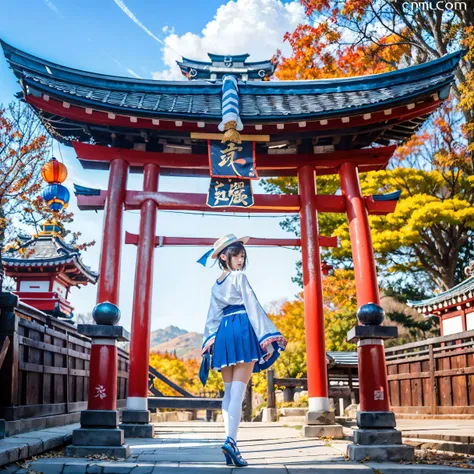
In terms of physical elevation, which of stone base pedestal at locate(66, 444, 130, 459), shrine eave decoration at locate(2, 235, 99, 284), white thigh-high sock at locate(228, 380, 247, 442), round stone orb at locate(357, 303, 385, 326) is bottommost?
stone base pedestal at locate(66, 444, 130, 459)

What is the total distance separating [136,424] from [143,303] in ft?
6.30

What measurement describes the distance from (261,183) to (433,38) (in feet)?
28.4

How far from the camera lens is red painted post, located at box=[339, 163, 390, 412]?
5.73m

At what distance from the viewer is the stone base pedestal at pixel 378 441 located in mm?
5195

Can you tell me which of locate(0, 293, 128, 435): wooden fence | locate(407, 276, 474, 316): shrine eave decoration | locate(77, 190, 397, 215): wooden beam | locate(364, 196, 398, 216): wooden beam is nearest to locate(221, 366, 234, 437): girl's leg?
locate(0, 293, 128, 435): wooden fence

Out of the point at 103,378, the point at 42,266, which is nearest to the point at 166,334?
the point at 42,266

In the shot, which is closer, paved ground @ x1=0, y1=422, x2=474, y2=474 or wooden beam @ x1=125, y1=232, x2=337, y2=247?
paved ground @ x1=0, y1=422, x2=474, y2=474

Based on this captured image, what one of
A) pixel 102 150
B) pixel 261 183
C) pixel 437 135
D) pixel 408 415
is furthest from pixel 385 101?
pixel 261 183

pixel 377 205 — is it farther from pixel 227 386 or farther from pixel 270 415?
pixel 270 415

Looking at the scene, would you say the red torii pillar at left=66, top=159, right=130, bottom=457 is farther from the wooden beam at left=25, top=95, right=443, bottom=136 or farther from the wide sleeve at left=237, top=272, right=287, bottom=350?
the wooden beam at left=25, top=95, right=443, bottom=136

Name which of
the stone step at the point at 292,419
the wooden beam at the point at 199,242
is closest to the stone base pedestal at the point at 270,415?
the stone step at the point at 292,419

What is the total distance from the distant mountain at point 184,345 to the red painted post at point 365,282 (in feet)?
393

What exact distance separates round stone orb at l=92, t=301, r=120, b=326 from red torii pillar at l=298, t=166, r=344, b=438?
4.09 meters

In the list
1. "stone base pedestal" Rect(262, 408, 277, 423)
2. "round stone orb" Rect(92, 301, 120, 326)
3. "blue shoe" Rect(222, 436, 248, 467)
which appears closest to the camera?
"blue shoe" Rect(222, 436, 248, 467)
